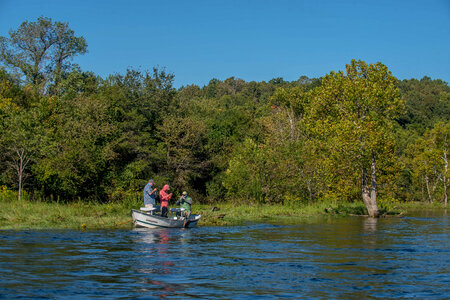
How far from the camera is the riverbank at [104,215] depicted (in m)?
26.2

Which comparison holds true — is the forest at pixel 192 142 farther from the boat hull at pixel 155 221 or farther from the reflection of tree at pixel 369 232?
the boat hull at pixel 155 221

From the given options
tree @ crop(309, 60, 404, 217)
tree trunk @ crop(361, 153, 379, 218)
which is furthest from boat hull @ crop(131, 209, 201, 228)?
tree trunk @ crop(361, 153, 379, 218)

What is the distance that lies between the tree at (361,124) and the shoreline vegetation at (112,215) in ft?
7.74

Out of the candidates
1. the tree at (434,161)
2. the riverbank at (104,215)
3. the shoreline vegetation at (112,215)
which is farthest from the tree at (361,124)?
the tree at (434,161)

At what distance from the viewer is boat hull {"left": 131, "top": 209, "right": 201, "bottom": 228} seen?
85.6ft

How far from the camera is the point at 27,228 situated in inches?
970

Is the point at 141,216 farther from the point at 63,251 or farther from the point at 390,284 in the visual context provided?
the point at 390,284

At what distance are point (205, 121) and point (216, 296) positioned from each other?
4936 centimetres

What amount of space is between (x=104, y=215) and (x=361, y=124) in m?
20.3

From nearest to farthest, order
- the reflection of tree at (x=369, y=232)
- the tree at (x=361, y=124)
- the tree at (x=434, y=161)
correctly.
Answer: the reflection of tree at (x=369, y=232) → the tree at (x=361, y=124) → the tree at (x=434, y=161)

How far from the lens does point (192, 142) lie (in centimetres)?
5641

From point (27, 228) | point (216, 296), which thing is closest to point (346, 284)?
point (216, 296)

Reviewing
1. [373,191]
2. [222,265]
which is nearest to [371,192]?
[373,191]

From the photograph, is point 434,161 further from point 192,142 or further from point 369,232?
point 369,232
